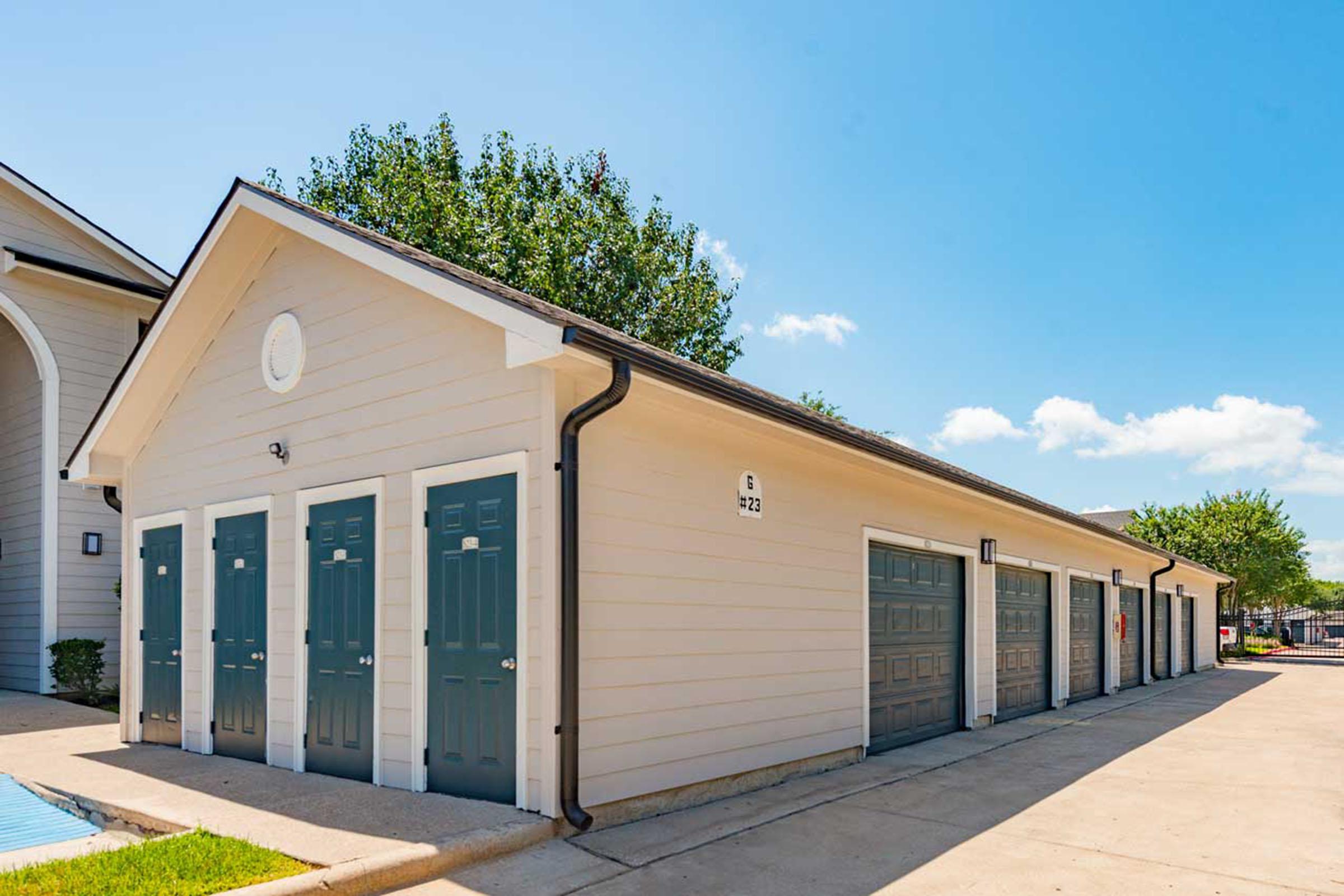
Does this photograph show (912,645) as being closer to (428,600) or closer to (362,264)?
(428,600)

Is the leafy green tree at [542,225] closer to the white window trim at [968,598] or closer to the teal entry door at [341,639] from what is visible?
the white window trim at [968,598]

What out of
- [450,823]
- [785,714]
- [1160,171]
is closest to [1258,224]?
[1160,171]

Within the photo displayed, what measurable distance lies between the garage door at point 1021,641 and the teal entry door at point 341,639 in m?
7.77

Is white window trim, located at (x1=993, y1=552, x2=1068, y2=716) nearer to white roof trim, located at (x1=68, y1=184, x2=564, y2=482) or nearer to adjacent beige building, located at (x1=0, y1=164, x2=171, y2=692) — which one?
white roof trim, located at (x1=68, y1=184, x2=564, y2=482)

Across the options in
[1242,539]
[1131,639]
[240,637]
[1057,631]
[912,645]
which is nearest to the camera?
[240,637]

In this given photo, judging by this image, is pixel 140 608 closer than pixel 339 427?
No

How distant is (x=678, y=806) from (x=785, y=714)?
1521 mm

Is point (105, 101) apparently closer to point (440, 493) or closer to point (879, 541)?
point (440, 493)

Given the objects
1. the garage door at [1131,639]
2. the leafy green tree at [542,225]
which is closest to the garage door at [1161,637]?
the garage door at [1131,639]

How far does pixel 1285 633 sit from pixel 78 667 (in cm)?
3794

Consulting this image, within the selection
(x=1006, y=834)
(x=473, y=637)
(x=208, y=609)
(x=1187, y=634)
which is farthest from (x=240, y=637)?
(x=1187, y=634)

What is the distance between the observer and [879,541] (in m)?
8.98

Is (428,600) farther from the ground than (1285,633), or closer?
farther from the ground

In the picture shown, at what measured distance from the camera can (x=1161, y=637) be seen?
19750 millimetres
